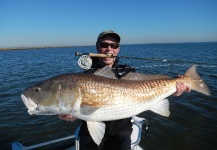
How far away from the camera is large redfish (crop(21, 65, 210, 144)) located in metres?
3.33

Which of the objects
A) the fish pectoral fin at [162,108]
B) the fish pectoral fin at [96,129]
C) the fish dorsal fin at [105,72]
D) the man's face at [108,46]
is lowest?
the fish pectoral fin at [96,129]

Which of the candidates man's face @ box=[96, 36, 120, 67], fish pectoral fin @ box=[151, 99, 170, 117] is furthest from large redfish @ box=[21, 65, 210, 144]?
man's face @ box=[96, 36, 120, 67]

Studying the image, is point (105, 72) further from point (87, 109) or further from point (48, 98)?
point (48, 98)

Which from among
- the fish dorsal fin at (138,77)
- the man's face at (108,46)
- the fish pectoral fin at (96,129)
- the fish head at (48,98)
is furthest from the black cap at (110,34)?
the fish pectoral fin at (96,129)

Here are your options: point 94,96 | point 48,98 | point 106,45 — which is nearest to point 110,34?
point 106,45

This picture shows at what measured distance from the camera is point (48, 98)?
10.9 ft

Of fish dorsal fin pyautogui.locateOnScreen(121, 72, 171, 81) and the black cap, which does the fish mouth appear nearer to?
fish dorsal fin pyautogui.locateOnScreen(121, 72, 171, 81)

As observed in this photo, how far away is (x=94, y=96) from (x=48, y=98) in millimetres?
708

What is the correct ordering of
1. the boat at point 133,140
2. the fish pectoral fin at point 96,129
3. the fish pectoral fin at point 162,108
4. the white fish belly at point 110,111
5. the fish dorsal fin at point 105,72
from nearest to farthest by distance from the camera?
1. the white fish belly at point 110,111
2. the fish pectoral fin at point 96,129
3. the fish dorsal fin at point 105,72
4. the fish pectoral fin at point 162,108
5. the boat at point 133,140

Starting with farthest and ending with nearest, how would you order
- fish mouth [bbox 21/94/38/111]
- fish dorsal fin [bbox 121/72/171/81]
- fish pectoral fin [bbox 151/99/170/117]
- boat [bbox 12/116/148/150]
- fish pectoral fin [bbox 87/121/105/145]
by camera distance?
boat [bbox 12/116/148/150]
fish pectoral fin [bbox 151/99/170/117]
fish dorsal fin [bbox 121/72/171/81]
fish pectoral fin [bbox 87/121/105/145]
fish mouth [bbox 21/94/38/111]

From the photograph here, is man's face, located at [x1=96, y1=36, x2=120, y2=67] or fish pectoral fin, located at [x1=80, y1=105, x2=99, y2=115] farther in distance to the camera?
man's face, located at [x1=96, y1=36, x2=120, y2=67]

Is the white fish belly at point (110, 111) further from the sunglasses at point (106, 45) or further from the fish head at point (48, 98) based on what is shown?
the sunglasses at point (106, 45)

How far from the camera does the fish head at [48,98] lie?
10.8 feet

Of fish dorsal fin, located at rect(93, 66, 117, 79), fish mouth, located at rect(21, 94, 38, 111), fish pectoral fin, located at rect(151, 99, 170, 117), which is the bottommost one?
fish pectoral fin, located at rect(151, 99, 170, 117)
